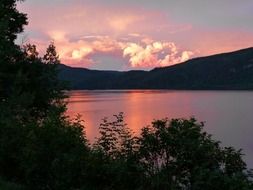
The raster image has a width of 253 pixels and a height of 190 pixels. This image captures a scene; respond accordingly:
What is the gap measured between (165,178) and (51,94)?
13.1 m

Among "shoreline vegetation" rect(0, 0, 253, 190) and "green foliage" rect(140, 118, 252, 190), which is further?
"shoreline vegetation" rect(0, 0, 253, 190)

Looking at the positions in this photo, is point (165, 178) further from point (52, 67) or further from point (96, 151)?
point (52, 67)

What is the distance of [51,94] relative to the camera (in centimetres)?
1998

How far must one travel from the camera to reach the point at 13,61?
20.0m

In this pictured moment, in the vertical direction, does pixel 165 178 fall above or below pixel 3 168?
above

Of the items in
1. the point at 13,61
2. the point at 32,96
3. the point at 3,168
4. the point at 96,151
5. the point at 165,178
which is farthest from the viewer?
the point at 13,61

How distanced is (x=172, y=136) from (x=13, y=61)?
45.0ft

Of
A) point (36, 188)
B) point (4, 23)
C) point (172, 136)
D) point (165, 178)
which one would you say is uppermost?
point (4, 23)

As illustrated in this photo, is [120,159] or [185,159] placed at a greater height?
[185,159]

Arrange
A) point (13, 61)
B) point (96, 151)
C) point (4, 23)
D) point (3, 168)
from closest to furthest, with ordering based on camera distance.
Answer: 1. point (96, 151)
2. point (3, 168)
3. point (4, 23)
4. point (13, 61)

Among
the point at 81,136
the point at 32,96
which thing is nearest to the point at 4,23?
the point at 32,96

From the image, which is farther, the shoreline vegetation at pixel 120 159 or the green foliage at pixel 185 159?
the shoreline vegetation at pixel 120 159

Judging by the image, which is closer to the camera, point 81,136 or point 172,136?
point 172,136

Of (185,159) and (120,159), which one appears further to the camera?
(120,159)
